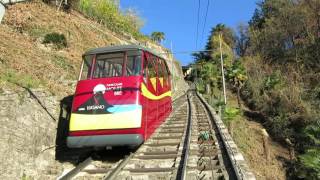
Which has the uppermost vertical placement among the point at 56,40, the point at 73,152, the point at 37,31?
the point at 37,31

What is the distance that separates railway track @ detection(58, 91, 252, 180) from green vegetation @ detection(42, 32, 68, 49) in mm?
13405

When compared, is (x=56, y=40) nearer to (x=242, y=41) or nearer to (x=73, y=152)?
(x=73, y=152)

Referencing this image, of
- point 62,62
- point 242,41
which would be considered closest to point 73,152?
point 62,62

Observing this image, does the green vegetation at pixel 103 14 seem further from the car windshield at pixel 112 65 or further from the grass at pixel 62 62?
the car windshield at pixel 112 65

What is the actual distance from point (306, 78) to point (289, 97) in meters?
9.86

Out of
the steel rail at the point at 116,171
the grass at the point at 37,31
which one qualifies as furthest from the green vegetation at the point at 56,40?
the steel rail at the point at 116,171

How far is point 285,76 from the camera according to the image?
45562 mm

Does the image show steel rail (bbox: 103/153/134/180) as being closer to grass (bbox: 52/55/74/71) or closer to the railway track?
the railway track

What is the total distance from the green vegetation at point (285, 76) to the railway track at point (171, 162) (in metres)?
7.31

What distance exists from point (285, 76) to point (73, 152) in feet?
118

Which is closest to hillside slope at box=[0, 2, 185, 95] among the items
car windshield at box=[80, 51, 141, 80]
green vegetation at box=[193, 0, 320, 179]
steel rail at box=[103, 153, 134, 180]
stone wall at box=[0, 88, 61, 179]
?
stone wall at box=[0, 88, 61, 179]

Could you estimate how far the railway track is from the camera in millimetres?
9391

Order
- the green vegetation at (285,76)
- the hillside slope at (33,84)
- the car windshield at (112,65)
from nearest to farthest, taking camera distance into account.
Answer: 1. the hillside slope at (33,84)
2. the car windshield at (112,65)
3. the green vegetation at (285,76)

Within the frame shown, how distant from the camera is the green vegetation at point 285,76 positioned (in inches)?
1115
